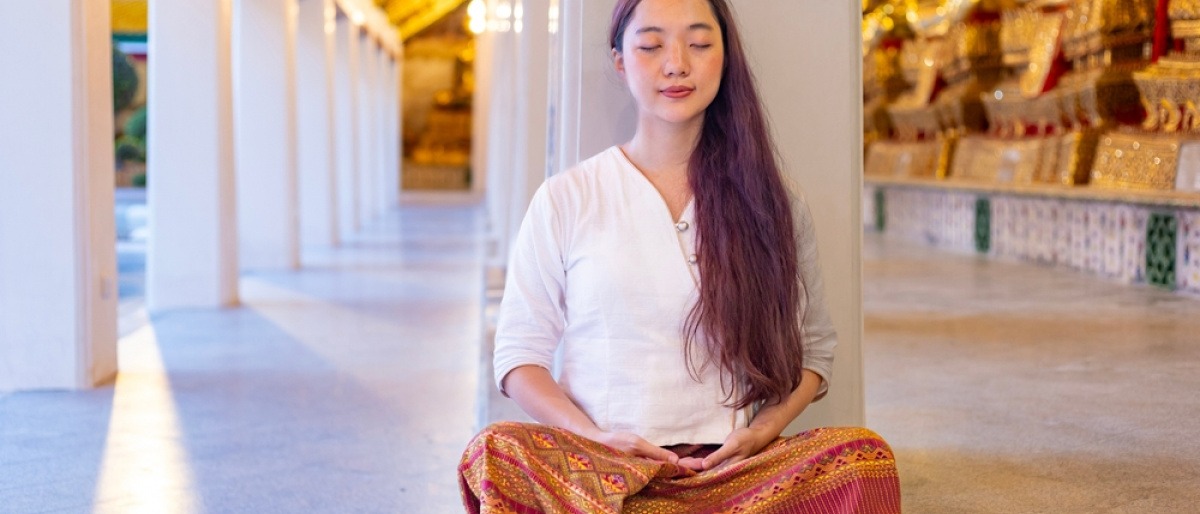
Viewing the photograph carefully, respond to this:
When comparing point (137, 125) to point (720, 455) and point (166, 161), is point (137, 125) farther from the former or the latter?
point (720, 455)

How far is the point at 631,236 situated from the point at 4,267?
3102mm

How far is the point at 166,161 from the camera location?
6824mm

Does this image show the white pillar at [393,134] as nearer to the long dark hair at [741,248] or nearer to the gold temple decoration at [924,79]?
the gold temple decoration at [924,79]

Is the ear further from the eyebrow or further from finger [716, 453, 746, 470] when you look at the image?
finger [716, 453, 746, 470]

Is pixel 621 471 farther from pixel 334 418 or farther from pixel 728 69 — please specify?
pixel 334 418

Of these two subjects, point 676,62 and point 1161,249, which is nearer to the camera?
point 676,62

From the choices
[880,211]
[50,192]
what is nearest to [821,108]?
[50,192]

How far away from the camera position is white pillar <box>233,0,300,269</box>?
9172 millimetres

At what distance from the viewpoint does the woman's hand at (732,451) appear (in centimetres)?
195

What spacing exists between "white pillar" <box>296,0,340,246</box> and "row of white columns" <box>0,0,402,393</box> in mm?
12

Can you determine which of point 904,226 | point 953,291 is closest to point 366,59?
point 904,226

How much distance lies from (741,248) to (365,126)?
1438 centimetres

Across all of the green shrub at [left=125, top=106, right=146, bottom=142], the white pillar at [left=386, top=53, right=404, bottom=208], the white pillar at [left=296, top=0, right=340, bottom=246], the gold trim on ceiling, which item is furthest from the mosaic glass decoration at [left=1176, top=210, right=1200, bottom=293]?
the gold trim on ceiling

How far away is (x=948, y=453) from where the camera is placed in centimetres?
329
